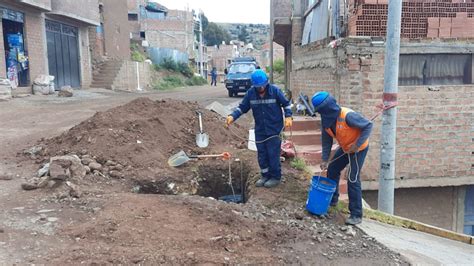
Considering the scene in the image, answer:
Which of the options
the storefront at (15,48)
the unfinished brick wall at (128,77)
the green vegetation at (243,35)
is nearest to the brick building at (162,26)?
the unfinished brick wall at (128,77)

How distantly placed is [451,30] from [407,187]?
290cm

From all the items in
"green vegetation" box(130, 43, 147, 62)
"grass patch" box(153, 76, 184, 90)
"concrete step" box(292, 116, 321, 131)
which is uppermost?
"green vegetation" box(130, 43, 147, 62)

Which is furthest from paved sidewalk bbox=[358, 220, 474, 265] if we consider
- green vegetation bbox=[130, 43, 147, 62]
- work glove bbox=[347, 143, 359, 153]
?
green vegetation bbox=[130, 43, 147, 62]

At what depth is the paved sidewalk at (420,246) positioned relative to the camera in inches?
163

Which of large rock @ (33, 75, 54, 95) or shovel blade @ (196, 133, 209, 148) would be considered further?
large rock @ (33, 75, 54, 95)

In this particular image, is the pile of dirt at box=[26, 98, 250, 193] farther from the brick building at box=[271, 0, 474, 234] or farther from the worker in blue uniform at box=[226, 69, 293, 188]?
the brick building at box=[271, 0, 474, 234]

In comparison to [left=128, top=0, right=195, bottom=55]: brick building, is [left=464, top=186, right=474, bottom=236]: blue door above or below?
below

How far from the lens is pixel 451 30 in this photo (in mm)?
7145

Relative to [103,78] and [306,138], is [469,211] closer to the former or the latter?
[306,138]

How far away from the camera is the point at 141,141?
7219 millimetres

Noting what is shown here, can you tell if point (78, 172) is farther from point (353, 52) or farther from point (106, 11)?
point (106, 11)

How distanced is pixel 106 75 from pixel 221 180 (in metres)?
18.7

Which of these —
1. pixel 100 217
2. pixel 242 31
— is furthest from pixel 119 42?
pixel 242 31

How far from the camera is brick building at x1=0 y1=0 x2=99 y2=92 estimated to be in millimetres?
15742
